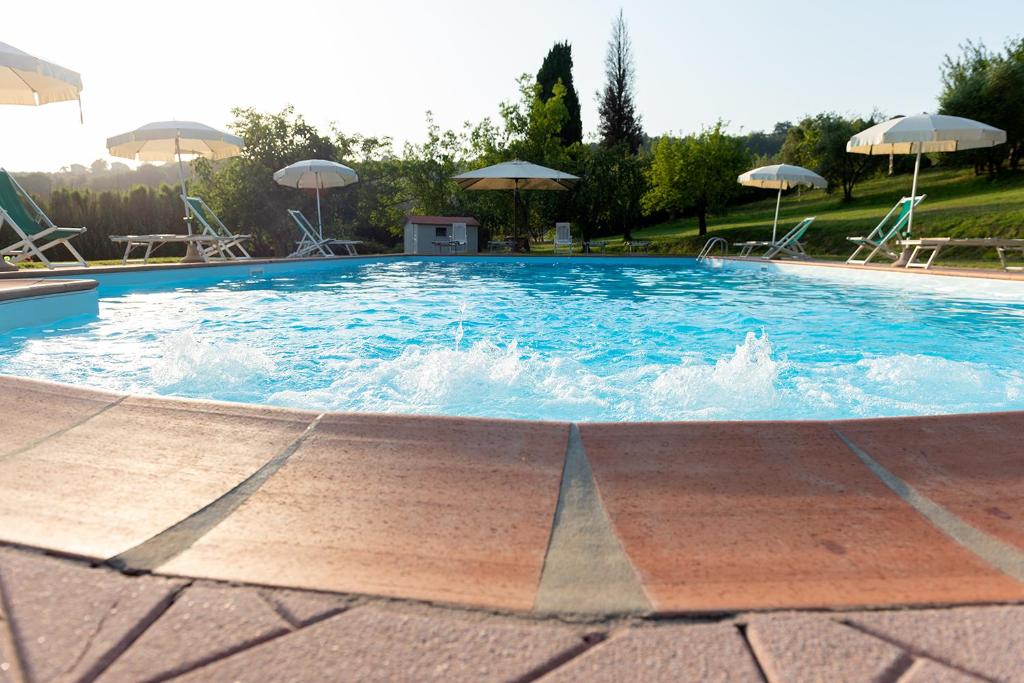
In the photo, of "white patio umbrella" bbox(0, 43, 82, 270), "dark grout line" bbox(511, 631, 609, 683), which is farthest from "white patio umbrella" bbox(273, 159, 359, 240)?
"dark grout line" bbox(511, 631, 609, 683)

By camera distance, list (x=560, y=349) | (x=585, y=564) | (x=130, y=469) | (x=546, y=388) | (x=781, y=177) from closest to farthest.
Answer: (x=585, y=564) < (x=130, y=469) < (x=546, y=388) < (x=560, y=349) < (x=781, y=177)

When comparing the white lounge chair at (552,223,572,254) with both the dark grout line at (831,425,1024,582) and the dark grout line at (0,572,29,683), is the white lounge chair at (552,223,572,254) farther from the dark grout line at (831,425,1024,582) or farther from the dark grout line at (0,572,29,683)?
the dark grout line at (0,572,29,683)

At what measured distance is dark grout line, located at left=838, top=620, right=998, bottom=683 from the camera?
0.79 meters

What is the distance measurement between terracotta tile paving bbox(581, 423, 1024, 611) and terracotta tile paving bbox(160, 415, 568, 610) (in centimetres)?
20

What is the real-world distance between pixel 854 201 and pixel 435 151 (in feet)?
57.9

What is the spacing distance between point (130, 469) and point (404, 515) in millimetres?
765

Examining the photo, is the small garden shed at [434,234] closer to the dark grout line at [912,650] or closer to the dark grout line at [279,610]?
the dark grout line at [279,610]

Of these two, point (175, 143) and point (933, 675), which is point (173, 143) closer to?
point (175, 143)

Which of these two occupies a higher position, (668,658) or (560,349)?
(668,658)

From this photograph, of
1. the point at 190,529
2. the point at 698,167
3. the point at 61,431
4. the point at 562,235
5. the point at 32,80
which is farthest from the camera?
the point at 698,167

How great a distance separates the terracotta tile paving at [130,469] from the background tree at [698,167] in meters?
19.6

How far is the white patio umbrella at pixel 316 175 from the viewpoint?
1379cm

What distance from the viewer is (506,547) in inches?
44.9

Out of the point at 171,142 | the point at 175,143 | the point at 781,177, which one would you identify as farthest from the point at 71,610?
the point at 781,177
